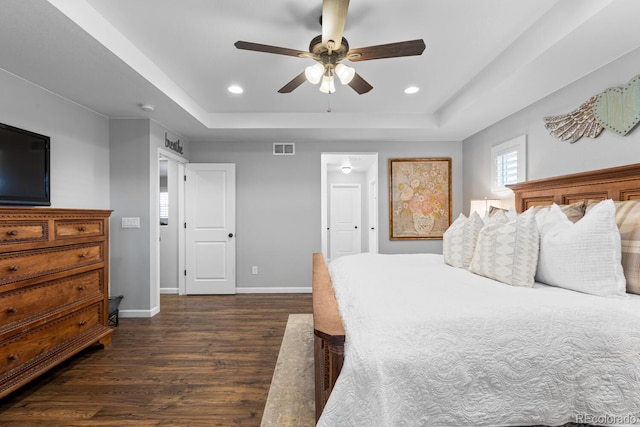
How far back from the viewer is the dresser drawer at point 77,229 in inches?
87.5

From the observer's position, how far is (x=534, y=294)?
1340 millimetres

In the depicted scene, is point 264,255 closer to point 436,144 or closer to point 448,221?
point 448,221

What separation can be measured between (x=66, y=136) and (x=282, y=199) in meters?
2.62

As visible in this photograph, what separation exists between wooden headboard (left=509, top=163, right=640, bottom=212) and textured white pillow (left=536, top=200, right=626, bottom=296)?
703 millimetres

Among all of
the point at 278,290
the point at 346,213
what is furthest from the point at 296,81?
the point at 346,213

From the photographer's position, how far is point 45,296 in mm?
2109

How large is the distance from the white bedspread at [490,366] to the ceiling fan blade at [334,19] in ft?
5.11

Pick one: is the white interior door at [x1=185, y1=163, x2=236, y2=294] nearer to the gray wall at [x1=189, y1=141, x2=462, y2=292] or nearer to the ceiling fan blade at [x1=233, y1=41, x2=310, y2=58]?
the gray wall at [x1=189, y1=141, x2=462, y2=292]

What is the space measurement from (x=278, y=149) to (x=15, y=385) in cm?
365

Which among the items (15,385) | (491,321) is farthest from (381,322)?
(15,385)

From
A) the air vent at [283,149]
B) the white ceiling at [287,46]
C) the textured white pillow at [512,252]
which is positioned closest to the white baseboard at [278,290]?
the air vent at [283,149]

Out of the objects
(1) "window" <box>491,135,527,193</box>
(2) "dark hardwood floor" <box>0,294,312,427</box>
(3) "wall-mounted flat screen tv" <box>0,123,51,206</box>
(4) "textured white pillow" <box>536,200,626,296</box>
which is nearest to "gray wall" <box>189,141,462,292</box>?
(1) "window" <box>491,135,527,193</box>

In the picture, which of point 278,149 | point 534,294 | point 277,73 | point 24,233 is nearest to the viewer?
point 534,294

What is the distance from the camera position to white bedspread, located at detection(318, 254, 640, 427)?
3.14 ft
